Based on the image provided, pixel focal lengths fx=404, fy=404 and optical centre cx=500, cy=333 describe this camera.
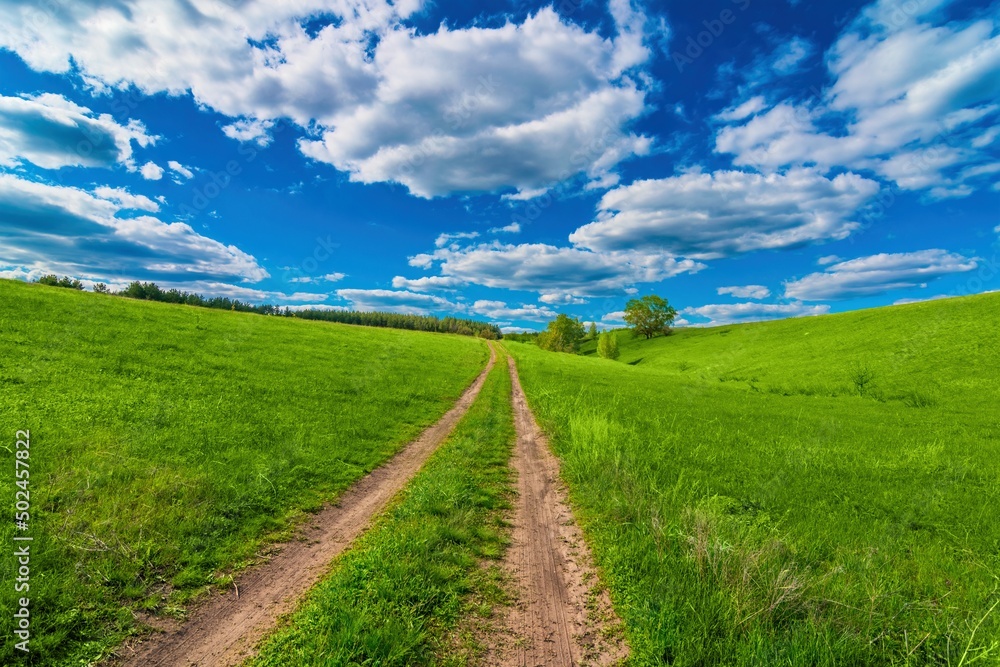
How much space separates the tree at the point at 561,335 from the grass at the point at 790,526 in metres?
95.9

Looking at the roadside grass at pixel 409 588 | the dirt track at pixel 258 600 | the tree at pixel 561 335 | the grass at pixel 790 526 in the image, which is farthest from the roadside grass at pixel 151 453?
the tree at pixel 561 335

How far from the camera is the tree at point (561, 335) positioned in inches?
4899

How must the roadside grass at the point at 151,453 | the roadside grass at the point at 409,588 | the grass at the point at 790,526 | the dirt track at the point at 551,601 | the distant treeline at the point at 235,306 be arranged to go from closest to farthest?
the roadside grass at the point at 409,588, the dirt track at the point at 551,601, the grass at the point at 790,526, the roadside grass at the point at 151,453, the distant treeline at the point at 235,306

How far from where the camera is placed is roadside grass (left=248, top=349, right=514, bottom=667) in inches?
187

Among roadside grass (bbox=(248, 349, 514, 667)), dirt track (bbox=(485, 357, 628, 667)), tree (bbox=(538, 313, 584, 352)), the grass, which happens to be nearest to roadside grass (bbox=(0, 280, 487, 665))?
roadside grass (bbox=(248, 349, 514, 667))

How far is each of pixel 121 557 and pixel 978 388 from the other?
54043 mm

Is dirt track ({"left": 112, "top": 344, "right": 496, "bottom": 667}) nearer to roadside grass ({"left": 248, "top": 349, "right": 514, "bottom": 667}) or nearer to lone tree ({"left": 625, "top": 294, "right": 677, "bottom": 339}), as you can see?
roadside grass ({"left": 248, "top": 349, "right": 514, "bottom": 667})

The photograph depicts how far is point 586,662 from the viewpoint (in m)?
4.96

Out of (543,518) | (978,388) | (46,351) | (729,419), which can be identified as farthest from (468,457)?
(978,388)

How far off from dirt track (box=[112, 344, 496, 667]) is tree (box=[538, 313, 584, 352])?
116 m

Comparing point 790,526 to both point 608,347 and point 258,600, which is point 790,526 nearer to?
point 258,600

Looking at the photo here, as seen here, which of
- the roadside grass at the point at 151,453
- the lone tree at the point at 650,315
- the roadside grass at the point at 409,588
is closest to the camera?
the roadside grass at the point at 409,588

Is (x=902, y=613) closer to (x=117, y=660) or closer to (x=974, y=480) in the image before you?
(x=117, y=660)

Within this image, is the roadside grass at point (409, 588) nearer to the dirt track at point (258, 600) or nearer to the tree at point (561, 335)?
the dirt track at point (258, 600)
